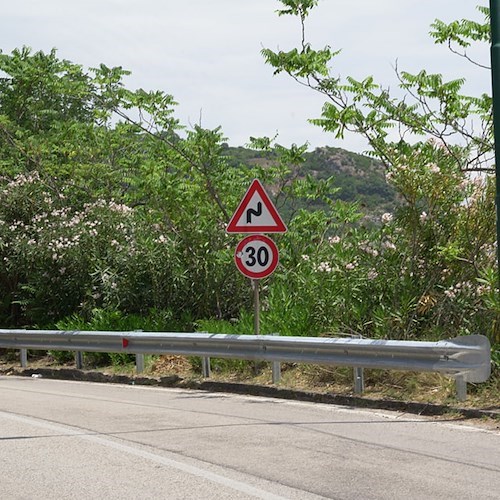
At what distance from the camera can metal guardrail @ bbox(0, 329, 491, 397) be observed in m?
10.8

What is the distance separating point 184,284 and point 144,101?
3.63m

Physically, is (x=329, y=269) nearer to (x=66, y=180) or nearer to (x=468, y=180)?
(x=468, y=180)

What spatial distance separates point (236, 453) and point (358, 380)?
372cm

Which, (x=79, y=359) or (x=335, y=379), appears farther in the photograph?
(x=79, y=359)

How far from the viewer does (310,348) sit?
12.6 metres

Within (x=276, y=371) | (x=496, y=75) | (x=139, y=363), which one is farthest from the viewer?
(x=139, y=363)

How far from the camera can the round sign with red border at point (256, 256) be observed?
45.2ft

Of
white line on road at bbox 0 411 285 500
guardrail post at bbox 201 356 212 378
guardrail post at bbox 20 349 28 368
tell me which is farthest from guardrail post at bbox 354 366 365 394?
guardrail post at bbox 20 349 28 368

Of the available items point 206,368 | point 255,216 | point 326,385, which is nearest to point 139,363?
point 206,368

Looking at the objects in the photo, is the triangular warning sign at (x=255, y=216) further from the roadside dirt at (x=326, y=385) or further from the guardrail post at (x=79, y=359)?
the guardrail post at (x=79, y=359)

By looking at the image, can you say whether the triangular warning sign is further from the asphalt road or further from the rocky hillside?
the asphalt road

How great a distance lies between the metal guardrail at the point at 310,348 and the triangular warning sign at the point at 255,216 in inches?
57.8

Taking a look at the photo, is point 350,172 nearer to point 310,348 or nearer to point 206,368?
point 206,368

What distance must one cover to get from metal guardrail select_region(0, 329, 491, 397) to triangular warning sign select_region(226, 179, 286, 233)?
1469 millimetres
